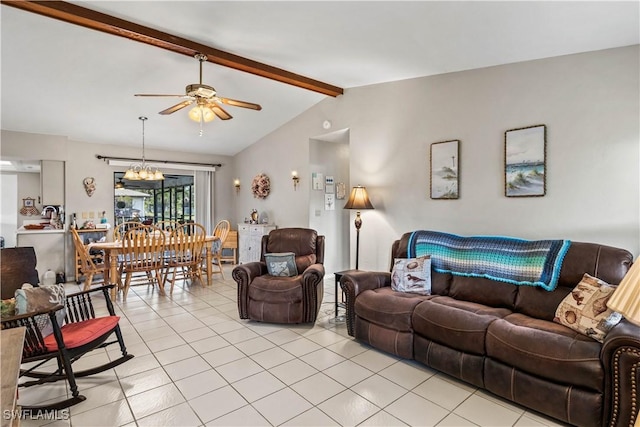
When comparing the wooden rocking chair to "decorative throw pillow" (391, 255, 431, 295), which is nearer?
the wooden rocking chair

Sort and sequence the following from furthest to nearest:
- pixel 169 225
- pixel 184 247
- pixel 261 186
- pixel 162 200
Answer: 1. pixel 162 200
2. pixel 169 225
3. pixel 261 186
4. pixel 184 247

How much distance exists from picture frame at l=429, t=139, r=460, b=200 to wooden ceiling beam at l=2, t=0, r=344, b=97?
1.93 meters

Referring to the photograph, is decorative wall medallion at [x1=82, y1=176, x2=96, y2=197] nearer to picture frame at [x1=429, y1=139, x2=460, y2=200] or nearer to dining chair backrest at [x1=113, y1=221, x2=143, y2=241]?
dining chair backrest at [x1=113, y1=221, x2=143, y2=241]

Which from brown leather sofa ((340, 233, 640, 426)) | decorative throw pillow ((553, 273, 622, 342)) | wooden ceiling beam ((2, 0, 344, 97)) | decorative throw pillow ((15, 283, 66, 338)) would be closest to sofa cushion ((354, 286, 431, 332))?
brown leather sofa ((340, 233, 640, 426))

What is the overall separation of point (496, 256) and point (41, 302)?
349 centimetres

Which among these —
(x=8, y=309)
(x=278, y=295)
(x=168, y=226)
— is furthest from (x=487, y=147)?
(x=168, y=226)

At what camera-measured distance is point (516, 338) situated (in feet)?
6.98

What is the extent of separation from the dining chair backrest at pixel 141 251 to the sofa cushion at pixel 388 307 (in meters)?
3.22

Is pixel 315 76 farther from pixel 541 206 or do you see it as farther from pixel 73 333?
pixel 73 333

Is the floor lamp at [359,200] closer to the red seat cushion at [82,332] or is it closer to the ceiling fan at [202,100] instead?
the ceiling fan at [202,100]

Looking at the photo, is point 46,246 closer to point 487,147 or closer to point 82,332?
point 82,332

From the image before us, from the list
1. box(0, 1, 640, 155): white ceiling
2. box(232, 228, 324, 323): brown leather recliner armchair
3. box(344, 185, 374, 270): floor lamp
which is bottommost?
box(232, 228, 324, 323): brown leather recliner armchair

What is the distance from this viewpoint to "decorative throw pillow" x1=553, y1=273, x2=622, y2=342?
2.00 meters

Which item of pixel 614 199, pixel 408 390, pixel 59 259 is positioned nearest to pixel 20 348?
pixel 408 390
